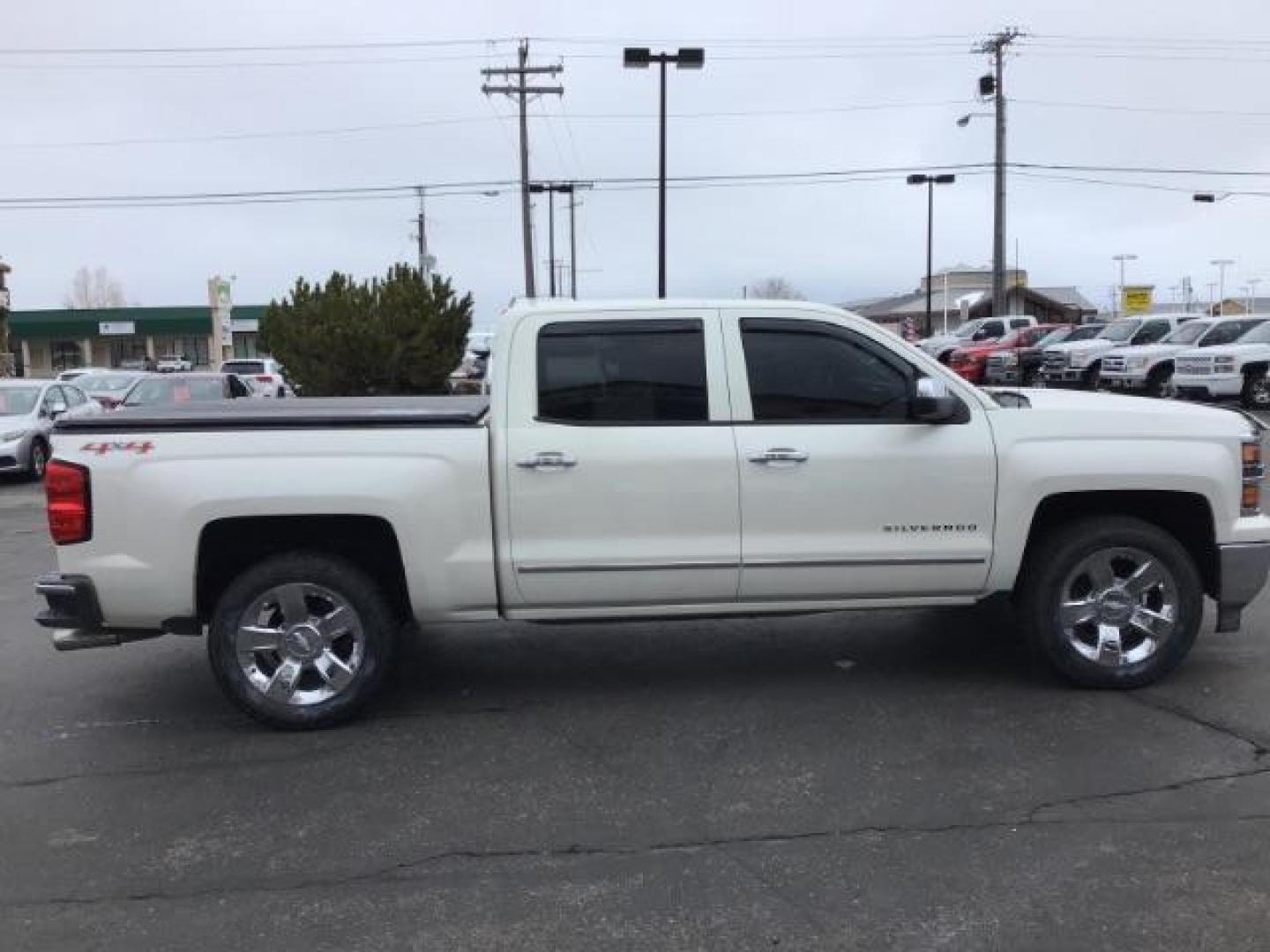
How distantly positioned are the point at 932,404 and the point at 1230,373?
61.6 ft

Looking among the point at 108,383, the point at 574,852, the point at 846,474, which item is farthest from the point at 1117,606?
the point at 108,383

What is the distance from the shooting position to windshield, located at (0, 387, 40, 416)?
59.4 ft

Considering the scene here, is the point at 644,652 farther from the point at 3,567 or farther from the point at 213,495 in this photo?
the point at 3,567

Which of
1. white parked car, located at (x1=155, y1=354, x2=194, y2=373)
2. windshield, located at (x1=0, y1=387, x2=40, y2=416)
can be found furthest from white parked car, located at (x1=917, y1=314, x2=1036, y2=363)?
white parked car, located at (x1=155, y1=354, x2=194, y2=373)

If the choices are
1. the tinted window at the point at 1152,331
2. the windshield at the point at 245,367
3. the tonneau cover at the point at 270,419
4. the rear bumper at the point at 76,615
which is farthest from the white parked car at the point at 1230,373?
the windshield at the point at 245,367

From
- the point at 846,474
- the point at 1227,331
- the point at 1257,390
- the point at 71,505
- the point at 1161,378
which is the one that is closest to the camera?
the point at 71,505

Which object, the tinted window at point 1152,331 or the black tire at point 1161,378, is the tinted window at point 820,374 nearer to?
the black tire at point 1161,378

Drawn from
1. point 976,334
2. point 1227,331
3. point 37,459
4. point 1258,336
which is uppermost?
point 976,334

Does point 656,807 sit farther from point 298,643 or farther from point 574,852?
point 298,643

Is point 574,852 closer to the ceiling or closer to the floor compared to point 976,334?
closer to the floor

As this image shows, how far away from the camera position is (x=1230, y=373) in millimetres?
21250

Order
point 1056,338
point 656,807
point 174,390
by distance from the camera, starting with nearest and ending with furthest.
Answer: point 656,807 < point 174,390 < point 1056,338

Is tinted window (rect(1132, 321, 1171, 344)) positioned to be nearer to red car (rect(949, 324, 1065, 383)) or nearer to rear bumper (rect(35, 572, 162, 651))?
red car (rect(949, 324, 1065, 383))

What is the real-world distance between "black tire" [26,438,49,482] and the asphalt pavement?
12.7 m
